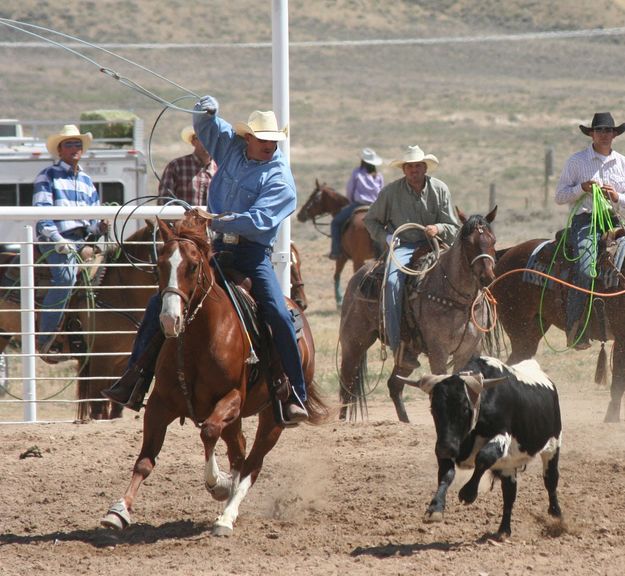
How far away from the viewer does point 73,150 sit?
404 inches

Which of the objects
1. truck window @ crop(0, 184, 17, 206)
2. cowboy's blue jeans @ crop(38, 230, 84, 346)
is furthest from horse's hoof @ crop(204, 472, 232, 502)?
truck window @ crop(0, 184, 17, 206)

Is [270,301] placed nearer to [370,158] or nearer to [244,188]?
[244,188]

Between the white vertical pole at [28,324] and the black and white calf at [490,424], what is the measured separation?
427 centimetres

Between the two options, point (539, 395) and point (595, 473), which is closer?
point (539, 395)

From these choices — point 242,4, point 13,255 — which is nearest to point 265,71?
point 242,4

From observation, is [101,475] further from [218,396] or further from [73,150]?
[73,150]

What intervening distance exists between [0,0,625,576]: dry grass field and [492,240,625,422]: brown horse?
38 cm

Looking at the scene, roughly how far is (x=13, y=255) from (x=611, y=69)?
176 ft

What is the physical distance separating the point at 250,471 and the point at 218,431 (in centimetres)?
85

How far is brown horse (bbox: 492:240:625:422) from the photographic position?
10.0m

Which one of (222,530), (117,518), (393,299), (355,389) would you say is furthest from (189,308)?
(355,389)

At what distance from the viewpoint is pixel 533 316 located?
10.6 m

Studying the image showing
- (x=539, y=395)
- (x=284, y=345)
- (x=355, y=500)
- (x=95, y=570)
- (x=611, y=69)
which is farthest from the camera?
(x=611, y=69)

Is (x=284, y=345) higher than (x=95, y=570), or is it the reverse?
(x=284, y=345)
